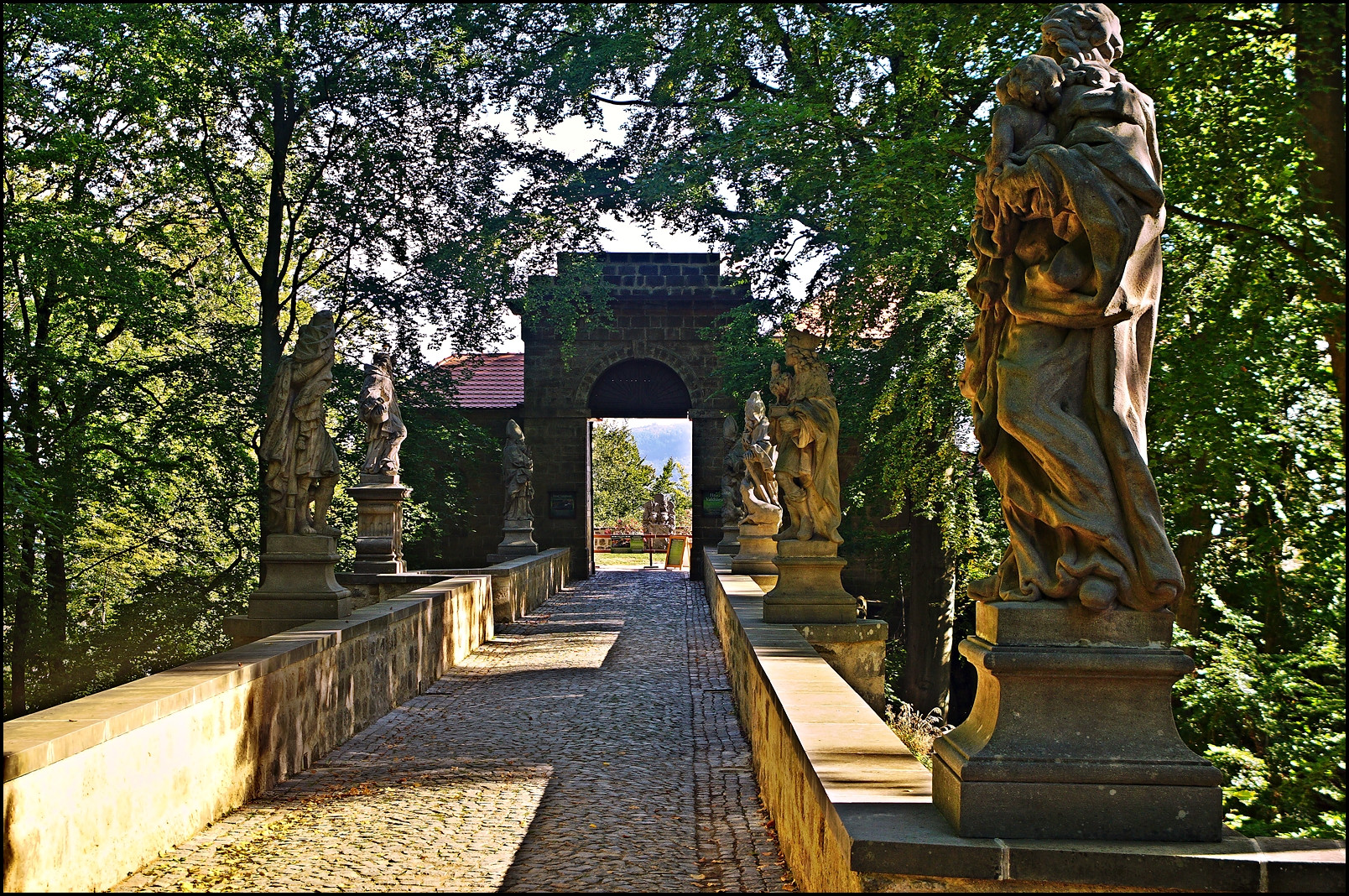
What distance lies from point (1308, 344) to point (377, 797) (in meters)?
7.69

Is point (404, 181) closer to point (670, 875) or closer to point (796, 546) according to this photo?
point (796, 546)

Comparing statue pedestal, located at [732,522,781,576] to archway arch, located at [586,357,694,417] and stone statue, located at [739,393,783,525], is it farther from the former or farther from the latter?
archway arch, located at [586,357,694,417]

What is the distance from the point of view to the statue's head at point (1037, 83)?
3338mm

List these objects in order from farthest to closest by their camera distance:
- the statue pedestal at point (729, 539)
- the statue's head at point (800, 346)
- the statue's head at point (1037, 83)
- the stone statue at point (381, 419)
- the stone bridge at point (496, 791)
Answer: the statue pedestal at point (729, 539) < the stone statue at point (381, 419) < the statue's head at point (800, 346) < the statue's head at point (1037, 83) < the stone bridge at point (496, 791)

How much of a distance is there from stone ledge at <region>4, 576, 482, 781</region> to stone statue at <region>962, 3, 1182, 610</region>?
3.46 m

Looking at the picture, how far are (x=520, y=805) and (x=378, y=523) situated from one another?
34.4 feet

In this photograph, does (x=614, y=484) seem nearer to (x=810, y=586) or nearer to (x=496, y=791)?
(x=810, y=586)

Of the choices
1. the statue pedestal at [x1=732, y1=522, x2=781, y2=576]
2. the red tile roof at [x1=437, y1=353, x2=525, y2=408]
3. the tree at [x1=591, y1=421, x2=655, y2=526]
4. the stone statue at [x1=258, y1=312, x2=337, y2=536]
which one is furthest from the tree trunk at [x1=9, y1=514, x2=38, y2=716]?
the tree at [x1=591, y1=421, x2=655, y2=526]

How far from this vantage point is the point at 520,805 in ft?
20.2

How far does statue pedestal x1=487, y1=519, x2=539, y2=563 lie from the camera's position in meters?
23.3

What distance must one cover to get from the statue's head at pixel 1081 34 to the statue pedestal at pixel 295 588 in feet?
24.8

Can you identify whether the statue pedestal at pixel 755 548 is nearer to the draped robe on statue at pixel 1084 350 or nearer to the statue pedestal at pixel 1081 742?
the draped robe on statue at pixel 1084 350

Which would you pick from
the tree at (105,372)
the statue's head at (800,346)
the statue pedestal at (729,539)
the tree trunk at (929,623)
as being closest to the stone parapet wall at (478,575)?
the tree at (105,372)

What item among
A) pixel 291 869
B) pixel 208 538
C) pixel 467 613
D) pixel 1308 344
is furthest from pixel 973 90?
pixel 208 538
